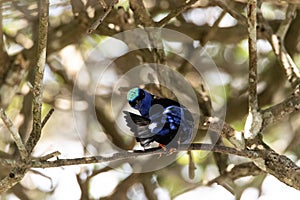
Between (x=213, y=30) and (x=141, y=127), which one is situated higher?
(x=141, y=127)

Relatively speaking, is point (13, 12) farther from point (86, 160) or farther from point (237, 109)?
point (86, 160)

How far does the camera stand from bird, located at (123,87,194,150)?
5.29 feet

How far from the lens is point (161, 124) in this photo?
5.34ft

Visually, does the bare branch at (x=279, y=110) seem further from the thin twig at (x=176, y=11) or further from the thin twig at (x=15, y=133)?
the thin twig at (x=15, y=133)

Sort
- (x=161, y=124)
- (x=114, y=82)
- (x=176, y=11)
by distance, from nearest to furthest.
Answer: (x=161, y=124)
(x=176, y=11)
(x=114, y=82)

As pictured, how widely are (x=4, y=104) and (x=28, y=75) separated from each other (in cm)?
14

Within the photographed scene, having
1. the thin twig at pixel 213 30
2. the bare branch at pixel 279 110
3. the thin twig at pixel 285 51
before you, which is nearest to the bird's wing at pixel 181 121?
the bare branch at pixel 279 110

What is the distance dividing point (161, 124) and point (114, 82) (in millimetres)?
919

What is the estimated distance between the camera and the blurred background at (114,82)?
2.48 meters

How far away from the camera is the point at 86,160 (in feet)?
5.06

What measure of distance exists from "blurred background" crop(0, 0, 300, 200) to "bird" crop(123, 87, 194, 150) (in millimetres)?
754

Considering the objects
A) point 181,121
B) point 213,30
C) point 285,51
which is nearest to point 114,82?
point 213,30

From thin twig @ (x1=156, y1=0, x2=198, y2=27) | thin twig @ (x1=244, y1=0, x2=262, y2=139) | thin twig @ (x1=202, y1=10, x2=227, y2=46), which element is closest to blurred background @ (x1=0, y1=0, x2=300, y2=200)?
thin twig @ (x1=202, y1=10, x2=227, y2=46)

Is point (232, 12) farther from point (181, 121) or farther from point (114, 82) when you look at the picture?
point (181, 121)
